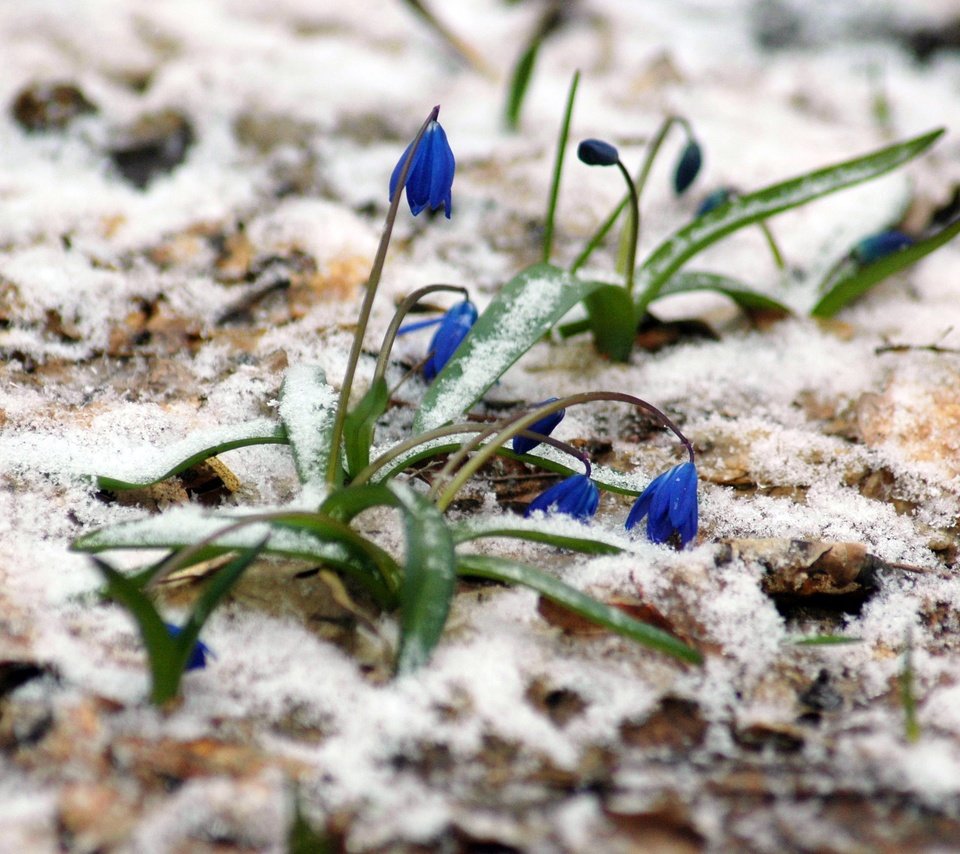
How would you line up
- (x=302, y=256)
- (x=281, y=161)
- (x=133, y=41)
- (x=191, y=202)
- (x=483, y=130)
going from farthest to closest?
1. (x=133, y=41)
2. (x=483, y=130)
3. (x=281, y=161)
4. (x=191, y=202)
5. (x=302, y=256)

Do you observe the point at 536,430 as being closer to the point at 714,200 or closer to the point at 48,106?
the point at 714,200

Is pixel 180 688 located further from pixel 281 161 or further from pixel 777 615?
pixel 281 161

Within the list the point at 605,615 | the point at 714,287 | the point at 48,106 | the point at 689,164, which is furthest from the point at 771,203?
the point at 48,106

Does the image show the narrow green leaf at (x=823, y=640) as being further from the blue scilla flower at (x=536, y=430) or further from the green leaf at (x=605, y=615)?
the blue scilla flower at (x=536, y=430)

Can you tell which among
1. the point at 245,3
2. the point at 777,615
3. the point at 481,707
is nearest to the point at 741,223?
the point at 777,615

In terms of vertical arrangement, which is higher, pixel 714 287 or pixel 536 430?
pixel 714 287

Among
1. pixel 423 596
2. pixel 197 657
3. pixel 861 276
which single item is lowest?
pixel 197 657
